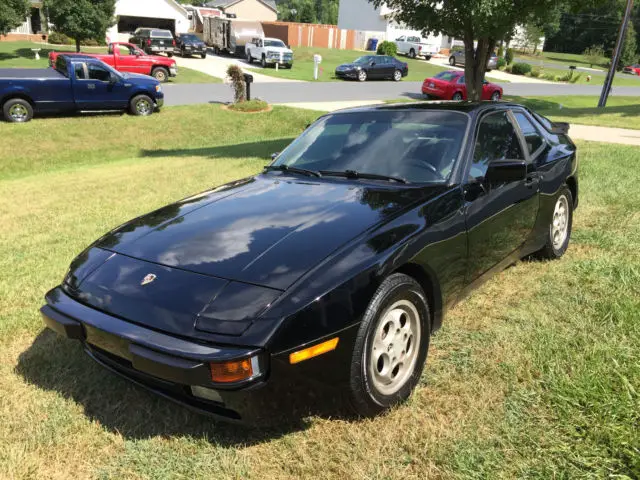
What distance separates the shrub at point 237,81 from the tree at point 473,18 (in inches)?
251

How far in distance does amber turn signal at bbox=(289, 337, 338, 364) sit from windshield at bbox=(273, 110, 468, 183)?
141 centimetres

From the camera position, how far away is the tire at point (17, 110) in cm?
1391

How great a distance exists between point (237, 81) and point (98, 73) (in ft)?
13.7

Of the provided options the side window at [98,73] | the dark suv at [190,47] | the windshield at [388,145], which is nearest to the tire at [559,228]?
the windshield at [388,145]

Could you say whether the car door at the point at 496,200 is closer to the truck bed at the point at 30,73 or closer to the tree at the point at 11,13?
the truck bed at the point at 30,73

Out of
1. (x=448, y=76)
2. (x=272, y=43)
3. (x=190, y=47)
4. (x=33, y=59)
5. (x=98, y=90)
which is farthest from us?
(x=190, y=47)

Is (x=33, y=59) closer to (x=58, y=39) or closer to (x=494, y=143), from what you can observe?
(x=58, y=39)

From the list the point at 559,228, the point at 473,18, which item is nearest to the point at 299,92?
the point at 473,18

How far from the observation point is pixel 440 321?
2.99 meters

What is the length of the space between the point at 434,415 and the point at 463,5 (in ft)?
29.6

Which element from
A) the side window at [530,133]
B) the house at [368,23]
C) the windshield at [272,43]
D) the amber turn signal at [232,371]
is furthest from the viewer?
the house at [368,23]

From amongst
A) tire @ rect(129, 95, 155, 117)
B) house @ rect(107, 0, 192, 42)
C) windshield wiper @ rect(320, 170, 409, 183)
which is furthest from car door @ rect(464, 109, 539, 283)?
house @ rect(107, 0, 192, 42)

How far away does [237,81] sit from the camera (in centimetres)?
1708

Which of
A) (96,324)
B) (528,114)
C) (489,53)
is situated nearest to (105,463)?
(96,324)
